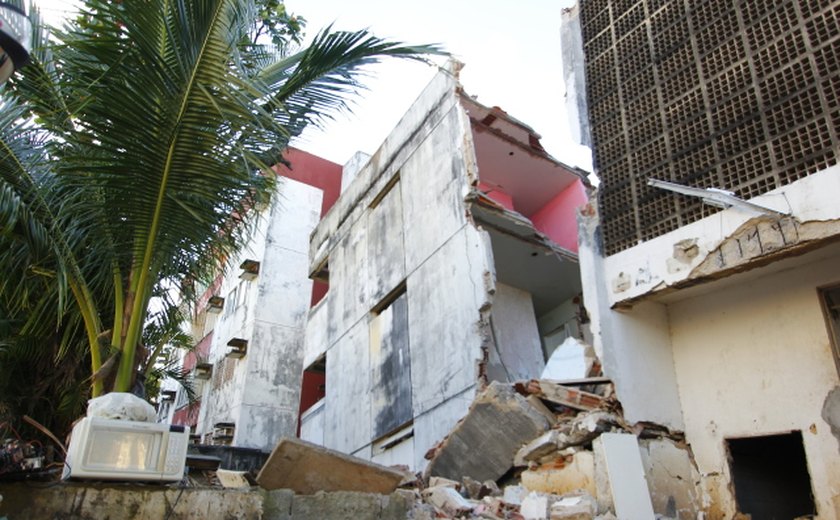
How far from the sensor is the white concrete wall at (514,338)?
10695mm

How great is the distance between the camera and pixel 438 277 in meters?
9.84

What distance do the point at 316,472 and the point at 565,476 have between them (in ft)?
10.5

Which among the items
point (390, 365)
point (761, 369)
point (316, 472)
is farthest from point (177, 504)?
point (390, 365)

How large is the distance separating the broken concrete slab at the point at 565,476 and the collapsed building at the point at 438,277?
1982mm

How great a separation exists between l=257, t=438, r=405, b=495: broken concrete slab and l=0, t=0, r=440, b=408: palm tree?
144cm

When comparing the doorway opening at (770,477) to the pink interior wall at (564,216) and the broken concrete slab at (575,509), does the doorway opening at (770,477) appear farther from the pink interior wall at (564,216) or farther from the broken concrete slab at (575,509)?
the pink interior wall at (564,216)

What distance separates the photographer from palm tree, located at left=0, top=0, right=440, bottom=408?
423cm

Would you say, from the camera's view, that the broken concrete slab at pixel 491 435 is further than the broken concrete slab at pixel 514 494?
Yes

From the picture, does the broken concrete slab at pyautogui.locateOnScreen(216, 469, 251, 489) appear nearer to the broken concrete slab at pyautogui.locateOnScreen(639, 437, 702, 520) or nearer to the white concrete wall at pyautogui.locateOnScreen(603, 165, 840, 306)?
the broken concrete slab at pyautogui.locateOnScreen(639, 437, 702, 520)

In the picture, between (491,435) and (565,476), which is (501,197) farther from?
(565,476)

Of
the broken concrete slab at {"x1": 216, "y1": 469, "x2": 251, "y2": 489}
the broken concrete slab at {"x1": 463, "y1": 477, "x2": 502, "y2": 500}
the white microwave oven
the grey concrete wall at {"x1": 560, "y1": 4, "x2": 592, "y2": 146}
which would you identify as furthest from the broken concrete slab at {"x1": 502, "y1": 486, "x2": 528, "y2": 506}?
the grey concrete wall at {"x1": 560, "y1": 4, "x2": 592, "y2": 146}

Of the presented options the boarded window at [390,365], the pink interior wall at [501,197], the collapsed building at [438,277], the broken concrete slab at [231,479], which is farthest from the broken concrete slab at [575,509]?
the pink interior wall at [501,197]

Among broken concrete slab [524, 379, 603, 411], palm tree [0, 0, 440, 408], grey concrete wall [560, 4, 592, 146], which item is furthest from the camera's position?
grey concrete wall [560, 4, 592, 146]

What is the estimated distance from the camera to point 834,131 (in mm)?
6043
